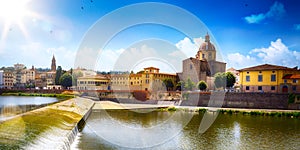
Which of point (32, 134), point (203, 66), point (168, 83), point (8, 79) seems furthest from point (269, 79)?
point (8, 79)

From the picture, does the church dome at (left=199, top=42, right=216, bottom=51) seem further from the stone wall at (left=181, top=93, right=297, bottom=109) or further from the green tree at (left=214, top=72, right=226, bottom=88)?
the stone wall at (left=181, top=93, right=297, bottom=109)

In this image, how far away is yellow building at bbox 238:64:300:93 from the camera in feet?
126

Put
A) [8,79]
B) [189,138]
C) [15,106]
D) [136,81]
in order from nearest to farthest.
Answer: [189,138] → [15,106] → [136,81] → [8,79]

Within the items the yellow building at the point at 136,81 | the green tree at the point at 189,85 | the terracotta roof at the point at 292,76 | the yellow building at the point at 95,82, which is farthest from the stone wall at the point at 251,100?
the yellow building at the point at 95,82

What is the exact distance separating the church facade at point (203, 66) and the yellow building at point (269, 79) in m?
17.1

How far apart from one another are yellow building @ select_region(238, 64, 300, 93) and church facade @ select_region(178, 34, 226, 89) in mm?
17090

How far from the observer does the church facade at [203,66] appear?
195 ft

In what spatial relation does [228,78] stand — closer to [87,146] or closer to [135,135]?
[135,135]

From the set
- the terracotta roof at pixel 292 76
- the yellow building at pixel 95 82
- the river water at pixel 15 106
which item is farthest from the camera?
the yellow building at pixel 95 82

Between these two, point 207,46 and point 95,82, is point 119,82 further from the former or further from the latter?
point 207,46

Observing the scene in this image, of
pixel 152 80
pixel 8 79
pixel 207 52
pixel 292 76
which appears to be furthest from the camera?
pixel 8 79

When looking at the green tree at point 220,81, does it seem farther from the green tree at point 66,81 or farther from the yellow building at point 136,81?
the green tree at point 66,81

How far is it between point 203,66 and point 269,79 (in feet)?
77.6

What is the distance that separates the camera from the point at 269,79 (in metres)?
Answer: 39.9
